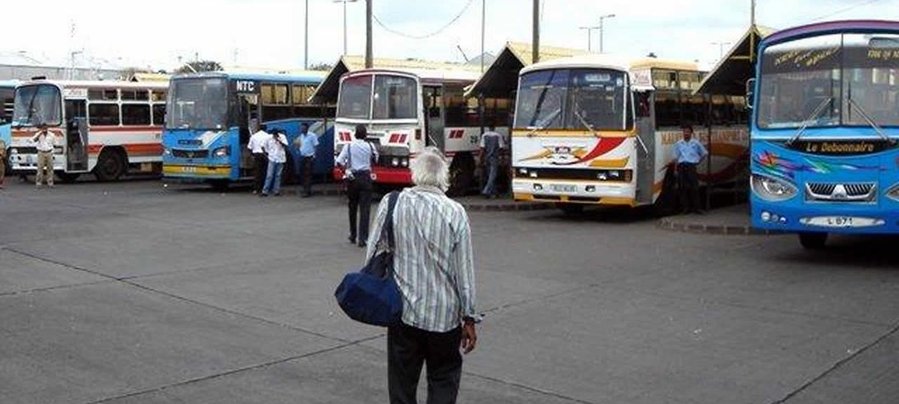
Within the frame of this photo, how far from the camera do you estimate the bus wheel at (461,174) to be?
2245 cm

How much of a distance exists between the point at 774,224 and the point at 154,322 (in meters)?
7.66

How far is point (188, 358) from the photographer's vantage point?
7.29 m

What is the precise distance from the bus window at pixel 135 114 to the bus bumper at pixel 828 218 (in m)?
21.1

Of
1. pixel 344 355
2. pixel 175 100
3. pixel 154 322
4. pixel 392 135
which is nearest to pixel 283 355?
pixel 344 355

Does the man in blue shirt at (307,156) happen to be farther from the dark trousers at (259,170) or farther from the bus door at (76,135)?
the bus door at (76,135)

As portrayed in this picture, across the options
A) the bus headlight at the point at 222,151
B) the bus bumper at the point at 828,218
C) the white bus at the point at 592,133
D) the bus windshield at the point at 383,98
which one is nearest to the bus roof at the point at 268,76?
the bus headlight at the point at 222,151

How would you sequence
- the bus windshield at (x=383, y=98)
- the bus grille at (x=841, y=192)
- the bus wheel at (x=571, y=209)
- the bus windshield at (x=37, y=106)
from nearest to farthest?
the bus grille at (x=841, y=192), the bus wheel at (x=571, y=209), the bus windshield at (x=383, y=98), the bus windshield at (x=37, y=106)

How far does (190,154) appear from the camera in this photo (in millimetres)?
24703

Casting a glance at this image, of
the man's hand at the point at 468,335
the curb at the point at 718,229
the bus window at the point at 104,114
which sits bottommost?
the curb at the point at 718,229

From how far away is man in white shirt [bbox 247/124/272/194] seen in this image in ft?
77.1

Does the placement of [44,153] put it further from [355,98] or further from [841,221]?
[841,221]

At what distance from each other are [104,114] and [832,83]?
21.6m

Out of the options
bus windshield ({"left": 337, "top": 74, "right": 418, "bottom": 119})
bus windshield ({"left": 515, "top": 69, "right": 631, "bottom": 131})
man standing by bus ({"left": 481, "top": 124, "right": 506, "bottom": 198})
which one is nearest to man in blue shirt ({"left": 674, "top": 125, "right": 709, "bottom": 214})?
bus windshield ({"left": 515, "top": 69, "right": 631, "bottom": 131})

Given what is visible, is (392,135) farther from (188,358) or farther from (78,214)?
(188,358)
